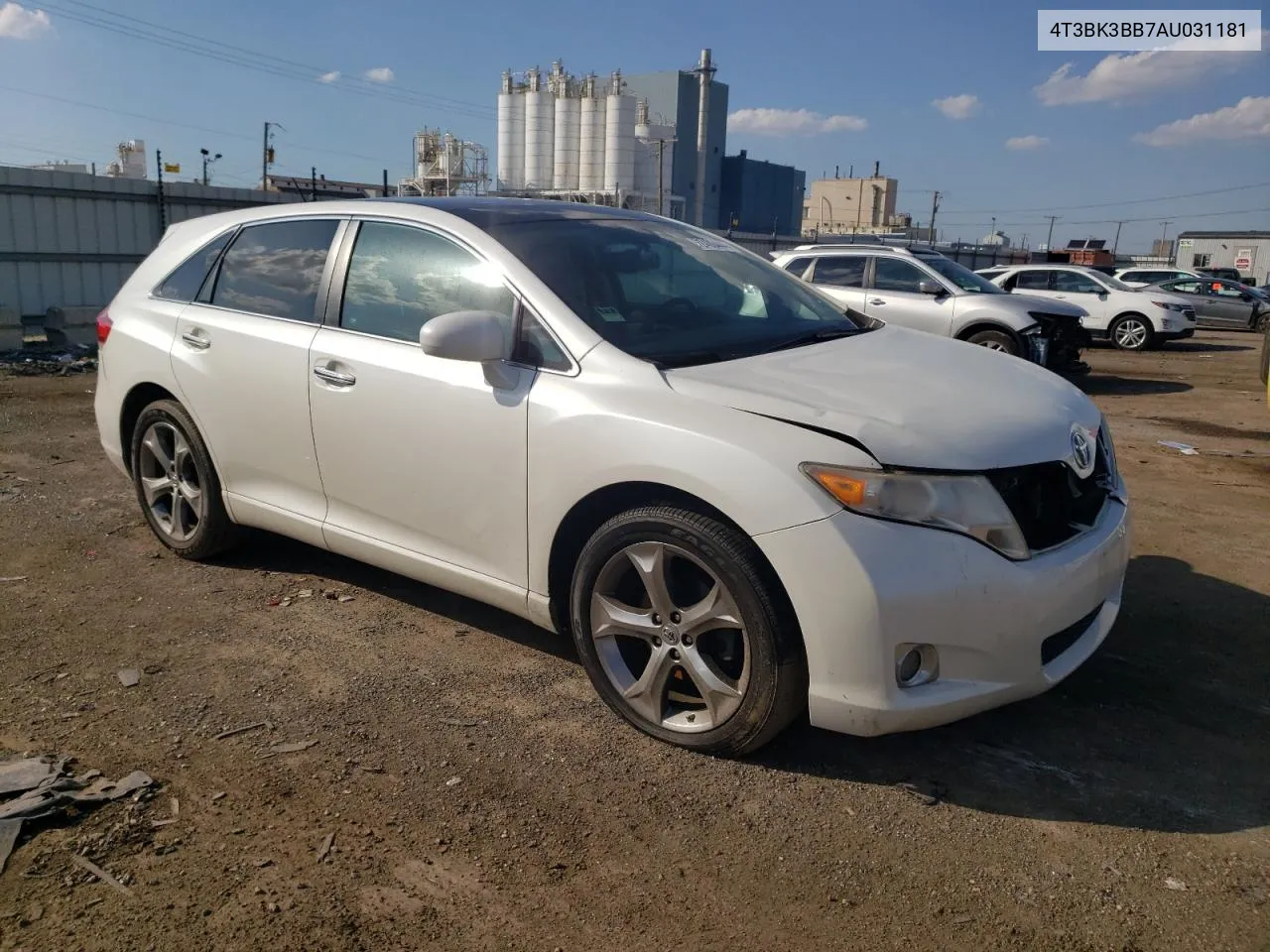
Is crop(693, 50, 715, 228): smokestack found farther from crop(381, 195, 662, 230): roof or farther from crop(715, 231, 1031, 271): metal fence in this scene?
crop(381, 195, 662, 230): roof

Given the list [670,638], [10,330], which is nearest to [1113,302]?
[670,638]

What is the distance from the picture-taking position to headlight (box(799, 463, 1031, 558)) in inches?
106

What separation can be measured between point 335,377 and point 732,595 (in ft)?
6.22

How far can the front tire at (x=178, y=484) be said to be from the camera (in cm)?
455

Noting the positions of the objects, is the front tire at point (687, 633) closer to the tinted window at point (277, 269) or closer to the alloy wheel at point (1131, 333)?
the tinted window at point (277, 269)

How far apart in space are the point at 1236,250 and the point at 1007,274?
4421 cm

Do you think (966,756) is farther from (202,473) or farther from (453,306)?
(202,473)

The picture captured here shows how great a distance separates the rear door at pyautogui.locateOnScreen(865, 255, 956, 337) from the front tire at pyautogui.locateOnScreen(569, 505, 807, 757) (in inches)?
369

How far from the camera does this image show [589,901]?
2441mm

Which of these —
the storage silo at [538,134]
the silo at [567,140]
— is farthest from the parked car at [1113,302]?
the storage silo at [538,134]

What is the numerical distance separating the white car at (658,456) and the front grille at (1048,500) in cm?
1

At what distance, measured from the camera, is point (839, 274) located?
489 inches

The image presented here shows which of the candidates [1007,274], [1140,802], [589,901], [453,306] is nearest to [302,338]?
[453,306]

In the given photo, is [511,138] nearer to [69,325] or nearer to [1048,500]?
[69,325]
